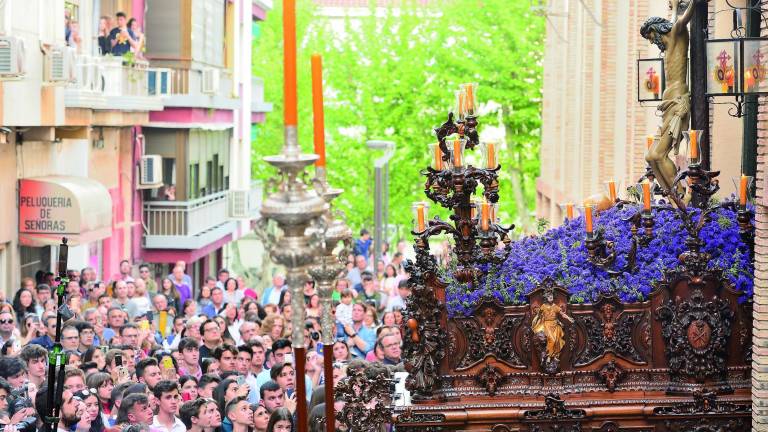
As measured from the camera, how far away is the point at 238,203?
48.5 m

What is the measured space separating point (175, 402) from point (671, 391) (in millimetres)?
3949

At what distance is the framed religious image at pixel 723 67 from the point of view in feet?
48.5

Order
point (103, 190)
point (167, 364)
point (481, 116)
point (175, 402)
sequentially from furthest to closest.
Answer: point (481, 116) → point (103, 190) → point (167, 364) → point (175, 402)

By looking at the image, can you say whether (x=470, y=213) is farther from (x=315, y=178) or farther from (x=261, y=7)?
(x=261, y=7)

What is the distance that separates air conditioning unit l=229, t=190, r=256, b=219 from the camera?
48.3 meters

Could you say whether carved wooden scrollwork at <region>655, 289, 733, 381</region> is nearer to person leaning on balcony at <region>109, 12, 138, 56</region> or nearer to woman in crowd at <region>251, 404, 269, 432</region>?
woman in crowd at <region>251, 404, 269, 432</region>

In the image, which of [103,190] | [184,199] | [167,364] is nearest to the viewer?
[167,364]

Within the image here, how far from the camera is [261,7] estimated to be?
5797cm

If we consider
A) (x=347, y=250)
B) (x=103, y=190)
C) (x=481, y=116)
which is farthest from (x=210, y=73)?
(x=347, y=250)

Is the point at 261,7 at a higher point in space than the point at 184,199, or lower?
higher

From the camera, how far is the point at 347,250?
9.69 m

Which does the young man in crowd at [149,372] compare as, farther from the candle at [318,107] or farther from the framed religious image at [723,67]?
the candle at [318,107]

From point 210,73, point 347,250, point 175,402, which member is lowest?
point 175,402

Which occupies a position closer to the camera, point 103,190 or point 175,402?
point 175,402
